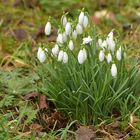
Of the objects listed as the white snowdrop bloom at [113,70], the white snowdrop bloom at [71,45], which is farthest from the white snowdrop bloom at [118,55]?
the white snowdrop bloom at [71,45]

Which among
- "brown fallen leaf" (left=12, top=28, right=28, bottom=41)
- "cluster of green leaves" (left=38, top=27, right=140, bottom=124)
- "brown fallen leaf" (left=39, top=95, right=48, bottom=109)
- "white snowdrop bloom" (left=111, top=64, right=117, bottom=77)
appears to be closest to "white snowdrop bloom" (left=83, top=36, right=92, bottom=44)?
"cluster of green leaves" (left=38, top=27, right=140, bottom=124)

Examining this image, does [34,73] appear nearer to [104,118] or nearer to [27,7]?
[104,118]

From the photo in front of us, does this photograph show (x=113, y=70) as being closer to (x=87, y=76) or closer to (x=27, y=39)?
(x=87, y=76)

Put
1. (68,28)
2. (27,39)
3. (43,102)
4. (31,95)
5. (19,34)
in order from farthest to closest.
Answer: (19,34) → (27,39) → (31,95) → (43,102) → (68,28)

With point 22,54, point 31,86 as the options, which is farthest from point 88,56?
point 22,54

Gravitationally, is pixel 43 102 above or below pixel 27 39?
below

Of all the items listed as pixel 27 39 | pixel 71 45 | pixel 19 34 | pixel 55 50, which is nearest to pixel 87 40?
pixel 71 45
